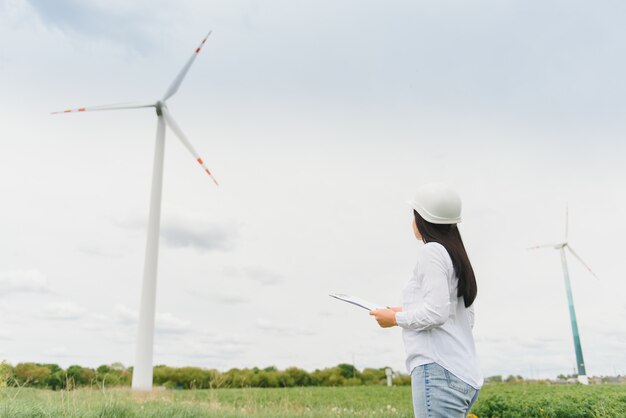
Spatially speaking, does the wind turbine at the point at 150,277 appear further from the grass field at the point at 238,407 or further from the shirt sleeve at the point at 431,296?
the shirt sleeve at the point at 431,296

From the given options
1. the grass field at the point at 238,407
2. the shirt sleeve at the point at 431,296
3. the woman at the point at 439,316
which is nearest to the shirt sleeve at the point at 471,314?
the woman at the point at 439,316

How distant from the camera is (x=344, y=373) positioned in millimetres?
26250

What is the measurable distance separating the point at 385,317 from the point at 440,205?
0.68m

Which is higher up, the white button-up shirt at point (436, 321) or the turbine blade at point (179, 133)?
the turbine blade at point (179, 133)

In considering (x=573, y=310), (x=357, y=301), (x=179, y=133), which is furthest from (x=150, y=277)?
(x=573, y=310)

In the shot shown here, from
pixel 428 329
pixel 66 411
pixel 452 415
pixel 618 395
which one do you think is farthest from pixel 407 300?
pixel 618 395

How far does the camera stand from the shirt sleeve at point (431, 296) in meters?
2.69

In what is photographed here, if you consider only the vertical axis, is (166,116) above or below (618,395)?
above

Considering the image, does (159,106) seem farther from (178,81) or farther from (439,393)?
(439,393)

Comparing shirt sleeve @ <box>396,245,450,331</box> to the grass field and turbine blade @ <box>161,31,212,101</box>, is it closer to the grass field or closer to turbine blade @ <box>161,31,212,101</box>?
the grass field

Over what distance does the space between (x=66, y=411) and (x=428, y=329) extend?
5.51m

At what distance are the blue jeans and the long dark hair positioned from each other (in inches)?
17.1

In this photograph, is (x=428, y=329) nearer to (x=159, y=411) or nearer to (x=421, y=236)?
(x=421, y=236)

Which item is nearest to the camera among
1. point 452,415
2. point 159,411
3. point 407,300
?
point 452,415
